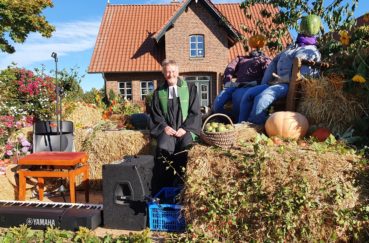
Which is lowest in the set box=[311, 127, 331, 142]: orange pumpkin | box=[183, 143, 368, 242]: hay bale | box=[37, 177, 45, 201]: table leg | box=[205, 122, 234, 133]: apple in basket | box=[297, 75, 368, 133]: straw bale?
box=[37, 177, 45, 201]: table leg

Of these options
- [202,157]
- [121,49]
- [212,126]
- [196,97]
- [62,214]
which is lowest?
[62,214]

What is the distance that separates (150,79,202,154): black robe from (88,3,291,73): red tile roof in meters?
13.5

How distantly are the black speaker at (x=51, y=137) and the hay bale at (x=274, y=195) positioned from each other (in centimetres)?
299

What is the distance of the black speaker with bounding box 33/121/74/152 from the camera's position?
5.46 meters

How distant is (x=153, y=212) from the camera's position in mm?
3316

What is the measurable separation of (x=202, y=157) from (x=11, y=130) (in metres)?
4.40

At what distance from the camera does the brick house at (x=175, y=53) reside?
1739 cm

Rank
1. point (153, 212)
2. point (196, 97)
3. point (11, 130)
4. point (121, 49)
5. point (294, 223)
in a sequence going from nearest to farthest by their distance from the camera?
point (294, 223) → point (153, 212) → point (196, 97) → point (11, 130) → point (121, 49)

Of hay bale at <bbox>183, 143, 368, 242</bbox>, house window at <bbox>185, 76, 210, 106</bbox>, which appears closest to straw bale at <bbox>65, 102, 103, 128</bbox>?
hay bale at <bbox>183, 143, 368, 242</bbox>

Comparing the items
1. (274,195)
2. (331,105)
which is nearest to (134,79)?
(331,105)

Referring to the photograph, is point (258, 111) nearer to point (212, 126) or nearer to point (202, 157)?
point (212, 126)

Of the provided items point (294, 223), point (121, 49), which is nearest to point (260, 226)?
point (294, 223)

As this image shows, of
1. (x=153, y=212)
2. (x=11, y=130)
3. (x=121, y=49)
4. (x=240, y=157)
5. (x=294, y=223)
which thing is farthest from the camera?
(x=121, y=49)

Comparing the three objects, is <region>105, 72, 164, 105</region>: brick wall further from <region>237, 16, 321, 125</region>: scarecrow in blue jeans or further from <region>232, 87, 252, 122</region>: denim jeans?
<region>237, 16, 321, 125</region>: scarecrow in blue jeans
